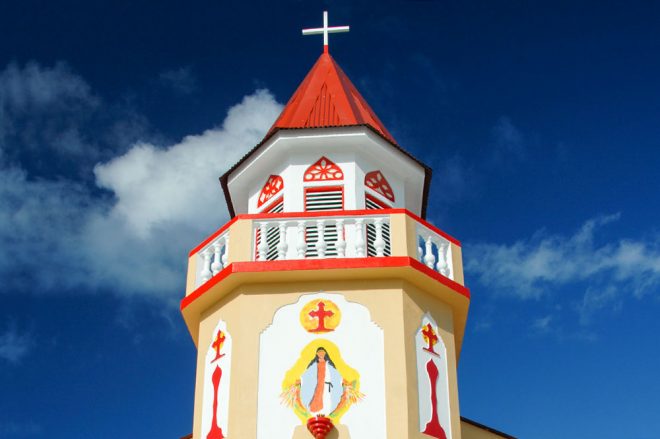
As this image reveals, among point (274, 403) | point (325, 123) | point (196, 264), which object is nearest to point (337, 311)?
Result: point (274, 403)

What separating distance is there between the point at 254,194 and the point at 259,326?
4.24 meters

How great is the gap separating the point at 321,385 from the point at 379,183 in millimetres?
4787

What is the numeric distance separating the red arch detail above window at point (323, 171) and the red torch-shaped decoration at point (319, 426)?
492 centimetres

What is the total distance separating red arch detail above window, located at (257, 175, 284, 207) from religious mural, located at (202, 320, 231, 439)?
3.16 meters

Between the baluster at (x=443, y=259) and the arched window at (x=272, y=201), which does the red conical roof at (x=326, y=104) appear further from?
the baluster at (x=443, y=259)

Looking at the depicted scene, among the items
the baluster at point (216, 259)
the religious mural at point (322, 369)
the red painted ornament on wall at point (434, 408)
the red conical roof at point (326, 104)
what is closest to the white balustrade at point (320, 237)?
the baluster at point (216, 259)

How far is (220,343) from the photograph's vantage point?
1405cm

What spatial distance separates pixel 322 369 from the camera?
13102mm

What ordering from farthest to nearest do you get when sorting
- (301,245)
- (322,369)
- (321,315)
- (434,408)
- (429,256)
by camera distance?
(429,256), (301,245), (321,315), (434,408), (322,369)

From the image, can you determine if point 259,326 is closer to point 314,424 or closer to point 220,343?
point 220,343

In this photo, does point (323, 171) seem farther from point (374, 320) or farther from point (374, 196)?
point (374, 320)

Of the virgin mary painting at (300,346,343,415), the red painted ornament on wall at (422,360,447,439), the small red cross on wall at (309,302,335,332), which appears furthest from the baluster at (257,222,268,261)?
the red painted ornament on wall at (422,360,447,439)

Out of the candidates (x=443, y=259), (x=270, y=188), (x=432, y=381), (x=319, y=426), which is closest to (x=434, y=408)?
(x=432, y=381)

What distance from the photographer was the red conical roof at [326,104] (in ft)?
55.1
